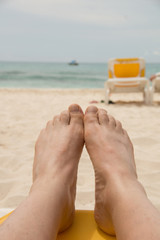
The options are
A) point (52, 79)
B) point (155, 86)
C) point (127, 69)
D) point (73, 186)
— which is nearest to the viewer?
point (73, 186)

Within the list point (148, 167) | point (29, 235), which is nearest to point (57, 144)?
point (29, 235)

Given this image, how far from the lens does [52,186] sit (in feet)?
3.17

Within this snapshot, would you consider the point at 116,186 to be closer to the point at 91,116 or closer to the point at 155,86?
the point at 91,116

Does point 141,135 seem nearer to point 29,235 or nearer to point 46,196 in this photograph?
point 46,196

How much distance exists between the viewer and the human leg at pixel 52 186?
0.76 meters

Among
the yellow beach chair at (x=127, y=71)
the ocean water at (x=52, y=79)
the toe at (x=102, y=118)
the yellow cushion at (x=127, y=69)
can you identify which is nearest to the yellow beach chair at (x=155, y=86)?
the yellow beach chair at (x=127, y=71)

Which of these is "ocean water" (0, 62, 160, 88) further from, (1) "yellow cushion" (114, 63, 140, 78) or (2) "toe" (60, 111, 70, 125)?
(2) "toe" (60, 111, 70, 125)

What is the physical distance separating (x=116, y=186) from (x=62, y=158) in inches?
12.7

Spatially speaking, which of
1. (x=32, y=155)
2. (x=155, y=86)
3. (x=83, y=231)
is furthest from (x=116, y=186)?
(x=155, y=86)

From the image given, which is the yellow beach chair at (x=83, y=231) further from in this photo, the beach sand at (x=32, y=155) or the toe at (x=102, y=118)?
the toe at (x=102, y=118)

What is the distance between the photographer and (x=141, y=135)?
252 cm

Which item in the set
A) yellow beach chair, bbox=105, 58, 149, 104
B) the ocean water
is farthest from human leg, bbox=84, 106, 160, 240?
the ocean water

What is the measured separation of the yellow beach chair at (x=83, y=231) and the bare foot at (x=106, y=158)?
0.03 meters

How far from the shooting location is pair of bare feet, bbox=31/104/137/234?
964mm
